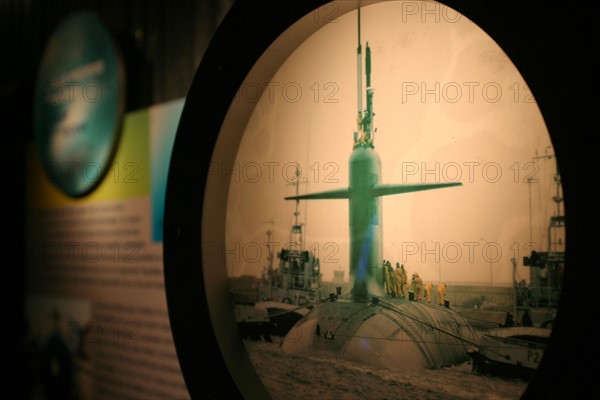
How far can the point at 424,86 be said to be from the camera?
709 millimetres

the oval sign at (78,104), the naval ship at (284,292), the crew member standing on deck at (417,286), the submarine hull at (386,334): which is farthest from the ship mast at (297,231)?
the oval sign at (78,104)

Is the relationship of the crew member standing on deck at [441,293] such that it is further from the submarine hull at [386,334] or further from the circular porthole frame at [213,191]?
the circular porthole frame at [213,191]

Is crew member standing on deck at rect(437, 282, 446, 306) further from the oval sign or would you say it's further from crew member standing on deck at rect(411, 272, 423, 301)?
the oval sign

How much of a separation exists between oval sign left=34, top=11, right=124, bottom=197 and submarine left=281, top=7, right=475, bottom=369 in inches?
32.7

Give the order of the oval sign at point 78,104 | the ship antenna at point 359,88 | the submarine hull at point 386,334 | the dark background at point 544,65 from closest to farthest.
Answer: the dark background at point 544,65
the submarine hull at point 386,334
the ship antenna at point 359,88
the oval sign at point 78,104

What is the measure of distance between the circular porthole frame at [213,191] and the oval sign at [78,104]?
508 mm

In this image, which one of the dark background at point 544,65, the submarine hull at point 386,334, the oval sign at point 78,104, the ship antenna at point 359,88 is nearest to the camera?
the dark background at point 544,65

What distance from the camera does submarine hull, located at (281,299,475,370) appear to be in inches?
26.6

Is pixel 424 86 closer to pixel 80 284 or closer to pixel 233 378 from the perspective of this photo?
pixel 233 378

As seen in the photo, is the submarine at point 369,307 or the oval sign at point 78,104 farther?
the oval sign at point 78,104

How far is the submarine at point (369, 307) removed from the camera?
0.71 meters

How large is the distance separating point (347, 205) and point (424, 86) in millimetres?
211

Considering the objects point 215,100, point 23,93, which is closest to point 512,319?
point 215,100

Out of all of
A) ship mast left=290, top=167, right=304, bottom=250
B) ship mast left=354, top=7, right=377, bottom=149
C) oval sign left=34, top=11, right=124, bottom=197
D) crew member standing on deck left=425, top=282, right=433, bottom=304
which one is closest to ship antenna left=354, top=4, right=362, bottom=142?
ship mast left=354, top=7, right=377, bottom=149
